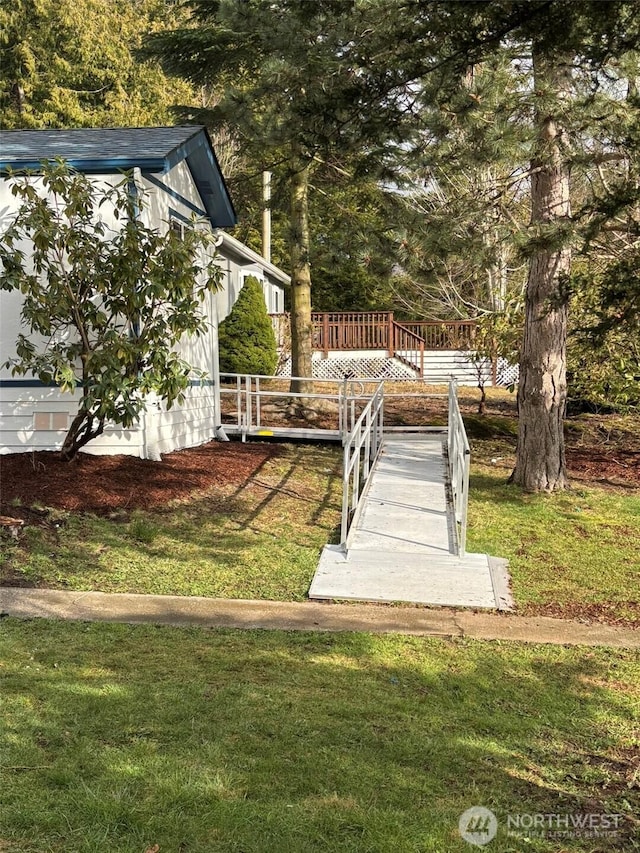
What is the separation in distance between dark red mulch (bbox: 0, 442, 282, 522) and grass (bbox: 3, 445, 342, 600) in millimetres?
267

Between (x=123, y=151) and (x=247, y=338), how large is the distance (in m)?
9.44

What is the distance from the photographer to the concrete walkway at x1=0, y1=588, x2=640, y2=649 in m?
5.09

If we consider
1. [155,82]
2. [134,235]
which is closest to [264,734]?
[134,235]

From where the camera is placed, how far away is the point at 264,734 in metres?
3.43

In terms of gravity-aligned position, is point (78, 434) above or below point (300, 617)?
above

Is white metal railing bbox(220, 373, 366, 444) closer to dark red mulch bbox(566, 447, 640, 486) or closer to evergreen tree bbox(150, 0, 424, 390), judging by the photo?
evergreen tree bbox(150, 0, 424, 390)

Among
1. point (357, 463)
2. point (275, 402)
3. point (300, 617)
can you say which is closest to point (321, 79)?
point (357, 463)

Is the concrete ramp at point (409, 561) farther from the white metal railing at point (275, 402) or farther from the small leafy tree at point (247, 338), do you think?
the small leafy tree at point (247, 338)

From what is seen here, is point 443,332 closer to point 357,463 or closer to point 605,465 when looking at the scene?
point 605,465

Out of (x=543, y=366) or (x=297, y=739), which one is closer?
(x=297, y=739)

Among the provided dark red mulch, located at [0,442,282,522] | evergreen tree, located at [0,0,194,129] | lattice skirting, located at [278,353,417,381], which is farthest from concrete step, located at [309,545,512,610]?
evergreen tree, located at [0,0,194,129]

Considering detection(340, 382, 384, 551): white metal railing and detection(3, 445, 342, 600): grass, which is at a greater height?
detection(340, 382, 384, 551): white metal railing

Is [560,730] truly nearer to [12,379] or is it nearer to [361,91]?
[361,91]

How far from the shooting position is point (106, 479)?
8.30 metres
